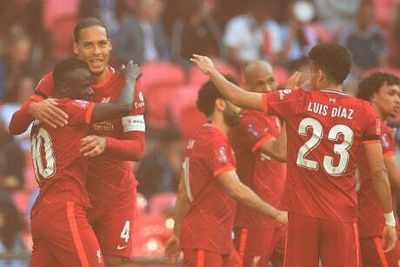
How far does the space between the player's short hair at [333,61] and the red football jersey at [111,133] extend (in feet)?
4.64

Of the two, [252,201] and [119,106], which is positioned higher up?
[119,106]

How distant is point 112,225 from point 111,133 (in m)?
0.71

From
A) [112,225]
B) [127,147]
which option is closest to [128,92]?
[127,147]

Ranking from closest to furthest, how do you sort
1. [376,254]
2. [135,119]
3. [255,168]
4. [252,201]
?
[135,119] < [252,201] < [376,254] < [255,168]

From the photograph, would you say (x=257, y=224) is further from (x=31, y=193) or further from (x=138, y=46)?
(x=138, y=46)

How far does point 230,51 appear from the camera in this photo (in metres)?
19.7

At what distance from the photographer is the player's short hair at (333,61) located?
10922 mm

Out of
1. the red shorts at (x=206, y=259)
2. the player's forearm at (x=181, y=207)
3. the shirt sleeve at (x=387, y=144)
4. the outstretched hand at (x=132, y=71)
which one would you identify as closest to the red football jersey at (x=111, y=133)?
the outstretched hand at (x=132, y=71)

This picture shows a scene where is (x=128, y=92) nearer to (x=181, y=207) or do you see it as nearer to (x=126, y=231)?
(x=126, y=231)

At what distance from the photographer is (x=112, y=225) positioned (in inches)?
454

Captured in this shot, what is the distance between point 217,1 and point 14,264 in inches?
256

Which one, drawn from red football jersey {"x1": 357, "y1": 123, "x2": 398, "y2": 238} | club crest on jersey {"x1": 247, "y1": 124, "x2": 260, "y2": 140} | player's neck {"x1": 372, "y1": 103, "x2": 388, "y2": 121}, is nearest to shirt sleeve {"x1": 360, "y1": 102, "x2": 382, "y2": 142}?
red football jersey {"x1": 357, "y1": 123, "x2": 398, "y2": 238}

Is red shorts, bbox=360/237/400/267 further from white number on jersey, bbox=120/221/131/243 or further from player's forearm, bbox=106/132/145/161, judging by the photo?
Answer: player's forearm, bbox=106/132/145/161

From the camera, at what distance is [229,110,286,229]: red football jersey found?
12.6 m
